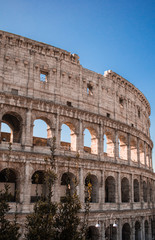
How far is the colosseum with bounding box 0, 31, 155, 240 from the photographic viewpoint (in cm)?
2077

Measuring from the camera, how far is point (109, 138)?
27.2 meters

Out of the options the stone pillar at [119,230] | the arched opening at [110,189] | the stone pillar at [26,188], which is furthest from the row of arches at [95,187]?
the stone pillar at [119,230]

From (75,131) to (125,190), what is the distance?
866 cm

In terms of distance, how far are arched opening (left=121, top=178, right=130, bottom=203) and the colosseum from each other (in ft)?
0.31

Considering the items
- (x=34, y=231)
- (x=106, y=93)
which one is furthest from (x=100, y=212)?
(x=34, y=231)

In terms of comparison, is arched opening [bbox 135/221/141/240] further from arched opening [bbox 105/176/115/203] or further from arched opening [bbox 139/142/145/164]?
arched opening [bbox 139/142/145/164]

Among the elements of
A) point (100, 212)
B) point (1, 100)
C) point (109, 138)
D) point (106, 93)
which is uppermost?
point (106, 93)

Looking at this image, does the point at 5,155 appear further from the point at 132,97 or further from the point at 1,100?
the point at 132,97

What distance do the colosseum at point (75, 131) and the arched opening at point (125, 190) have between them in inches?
3.7

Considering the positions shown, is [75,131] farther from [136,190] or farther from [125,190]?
[136,190]

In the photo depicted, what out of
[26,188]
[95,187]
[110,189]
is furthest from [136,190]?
[26,188]

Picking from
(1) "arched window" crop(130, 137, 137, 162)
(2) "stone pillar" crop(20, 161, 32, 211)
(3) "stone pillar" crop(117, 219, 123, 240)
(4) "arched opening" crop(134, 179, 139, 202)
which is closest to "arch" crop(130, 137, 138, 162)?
(1) "arched window" crop(130, 137, 137, 162)

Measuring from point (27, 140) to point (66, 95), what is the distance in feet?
18.1

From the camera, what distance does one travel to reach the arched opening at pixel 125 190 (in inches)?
1083
